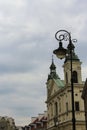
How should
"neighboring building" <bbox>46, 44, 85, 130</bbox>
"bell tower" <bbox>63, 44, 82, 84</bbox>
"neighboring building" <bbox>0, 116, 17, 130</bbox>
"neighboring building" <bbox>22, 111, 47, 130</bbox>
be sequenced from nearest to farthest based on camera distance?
1. "neighboring building" <bbox>46, 44, 85, 130</bbox>
2. "bell tower" <bbox>63, 44, 82, 84</bbox>
3. "neighboring building" <bbox>0, 116, 17, 130</bbox>
4. "neighboring building" <bbox>22, 111, 47, 130</bbox>

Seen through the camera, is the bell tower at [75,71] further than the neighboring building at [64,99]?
Yes

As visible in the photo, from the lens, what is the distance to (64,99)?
7894 centimetres

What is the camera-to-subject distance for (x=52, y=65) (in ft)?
307

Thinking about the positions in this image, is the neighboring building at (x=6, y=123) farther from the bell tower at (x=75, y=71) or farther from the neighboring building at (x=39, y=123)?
the neighboring building at (x=39, y=123)

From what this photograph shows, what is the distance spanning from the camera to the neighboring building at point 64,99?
74750 mm

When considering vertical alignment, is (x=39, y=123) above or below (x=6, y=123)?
above

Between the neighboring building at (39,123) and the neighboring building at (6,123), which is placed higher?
the neighboring building at (39,123)

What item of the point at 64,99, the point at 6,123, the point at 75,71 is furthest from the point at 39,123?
the point at 75,71

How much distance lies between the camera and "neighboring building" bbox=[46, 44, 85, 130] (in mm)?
74750

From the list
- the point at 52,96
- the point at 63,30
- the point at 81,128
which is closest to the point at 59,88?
the point at 52,96

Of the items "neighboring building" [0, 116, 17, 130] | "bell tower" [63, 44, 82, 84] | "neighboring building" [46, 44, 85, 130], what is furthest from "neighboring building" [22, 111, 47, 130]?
"bell tower" [63, 44, 82, 84]

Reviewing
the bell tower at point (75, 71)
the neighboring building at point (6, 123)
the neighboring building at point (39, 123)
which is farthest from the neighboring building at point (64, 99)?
the neighboring building at point (39, 123)

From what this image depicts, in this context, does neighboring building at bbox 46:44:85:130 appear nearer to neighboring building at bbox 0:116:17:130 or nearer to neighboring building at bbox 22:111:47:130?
neighboring building at bbox 0:116:17:130

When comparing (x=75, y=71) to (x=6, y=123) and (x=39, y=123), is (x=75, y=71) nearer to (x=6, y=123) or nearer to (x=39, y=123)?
(x=6, y=123)
